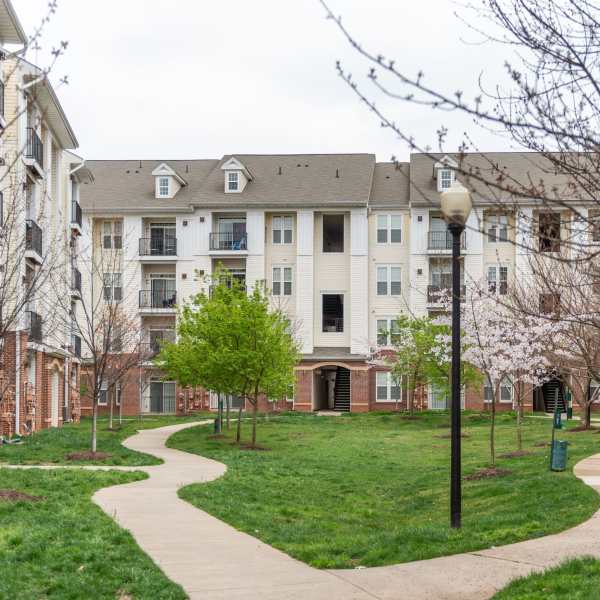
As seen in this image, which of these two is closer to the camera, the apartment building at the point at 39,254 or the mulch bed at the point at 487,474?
the mulch bed at the point at 487,474

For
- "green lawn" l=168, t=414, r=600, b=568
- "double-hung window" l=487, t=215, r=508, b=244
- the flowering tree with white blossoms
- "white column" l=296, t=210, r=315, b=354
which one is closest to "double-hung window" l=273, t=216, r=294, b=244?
"white column" l=296, t=210, r=315, b=354

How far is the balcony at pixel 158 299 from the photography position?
55094mm

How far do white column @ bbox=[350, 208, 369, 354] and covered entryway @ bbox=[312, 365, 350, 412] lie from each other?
2504 millimetres

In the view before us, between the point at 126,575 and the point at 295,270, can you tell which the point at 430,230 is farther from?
the point at 126,575

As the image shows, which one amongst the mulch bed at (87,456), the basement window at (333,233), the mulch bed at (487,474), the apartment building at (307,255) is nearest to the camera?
the mulch bed at (487,474)

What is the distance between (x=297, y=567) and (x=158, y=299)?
45752 mm

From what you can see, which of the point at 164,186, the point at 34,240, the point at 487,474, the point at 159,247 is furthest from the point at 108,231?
the point at 487,474

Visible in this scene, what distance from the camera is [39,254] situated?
3391 cm

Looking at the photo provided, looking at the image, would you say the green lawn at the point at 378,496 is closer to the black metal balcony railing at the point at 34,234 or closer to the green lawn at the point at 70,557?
the green lawn at the point at 70,557

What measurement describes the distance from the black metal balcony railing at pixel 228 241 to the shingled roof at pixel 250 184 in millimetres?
1614

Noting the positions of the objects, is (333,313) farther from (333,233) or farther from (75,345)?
(75,345)

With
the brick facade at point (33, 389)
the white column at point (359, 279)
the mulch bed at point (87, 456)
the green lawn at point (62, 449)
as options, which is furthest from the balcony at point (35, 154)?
the white column at point (359, 279)

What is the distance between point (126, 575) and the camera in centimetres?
992

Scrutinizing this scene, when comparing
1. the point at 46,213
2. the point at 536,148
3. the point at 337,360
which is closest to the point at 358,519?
the point at 536,148
